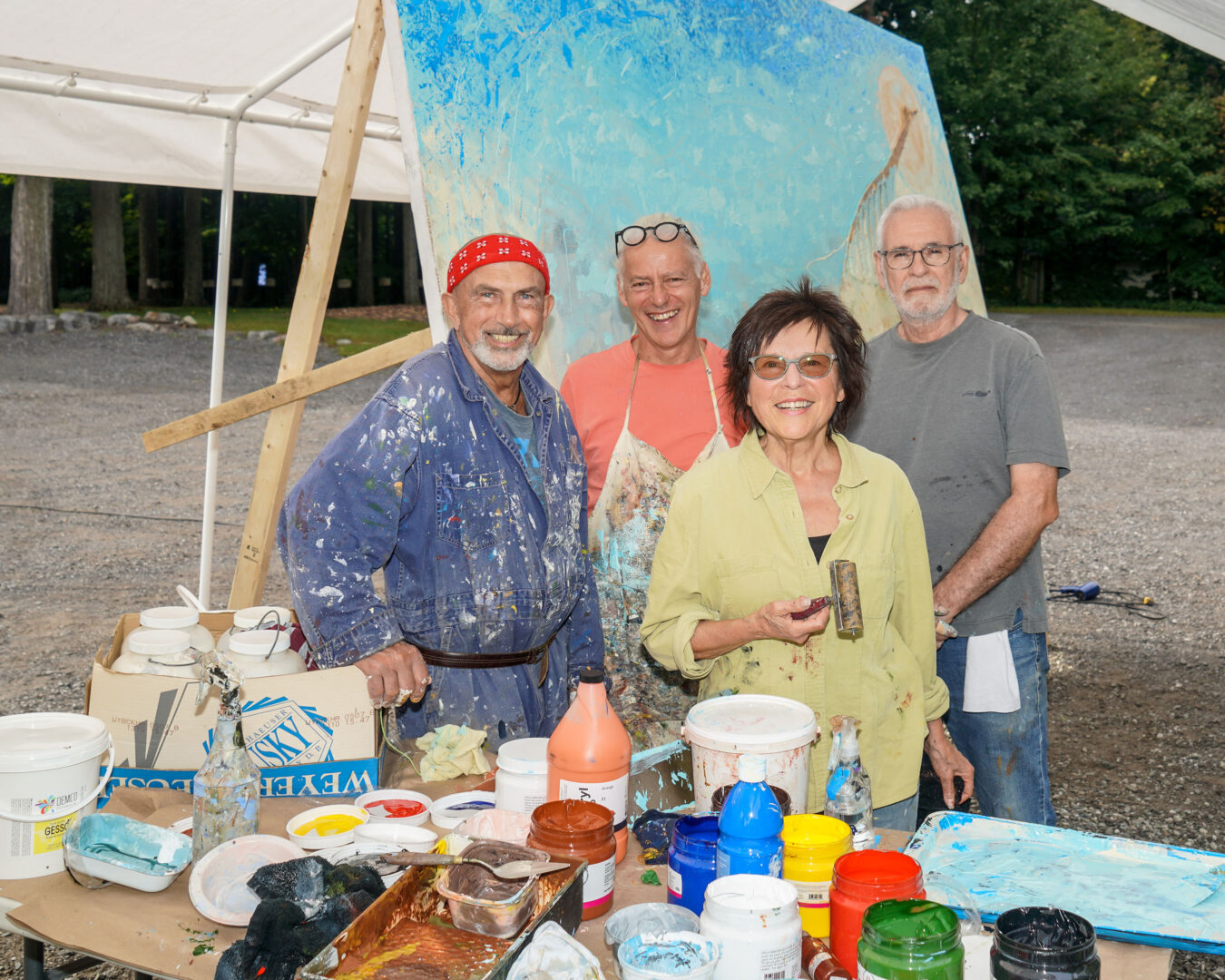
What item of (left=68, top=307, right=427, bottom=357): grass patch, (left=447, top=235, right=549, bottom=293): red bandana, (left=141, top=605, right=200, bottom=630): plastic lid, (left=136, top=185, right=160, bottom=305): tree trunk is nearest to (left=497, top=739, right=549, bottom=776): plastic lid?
(left=141, top=605, right=200, bottom=630): plastic lid

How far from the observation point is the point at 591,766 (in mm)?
1729

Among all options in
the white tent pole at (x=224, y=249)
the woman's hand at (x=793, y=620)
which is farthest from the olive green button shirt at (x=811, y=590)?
the white tent pole at (x=224, y=249)

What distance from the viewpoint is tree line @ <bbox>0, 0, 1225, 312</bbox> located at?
85.3 feet

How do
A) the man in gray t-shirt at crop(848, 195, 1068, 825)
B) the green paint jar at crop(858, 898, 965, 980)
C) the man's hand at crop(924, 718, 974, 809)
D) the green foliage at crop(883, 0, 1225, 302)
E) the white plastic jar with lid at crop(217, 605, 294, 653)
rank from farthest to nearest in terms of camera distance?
the green foliage at crop(883, 0, 1225, 302) < the man in gray t-shirt at crop(848, 195, 1068, 825) < the man's hand at crop(924, 718, 974, 809) < the white plastic jar with lid at crop(217, 605, 294, 653) < the green paint jar at crop(858, 898, 965, 980)

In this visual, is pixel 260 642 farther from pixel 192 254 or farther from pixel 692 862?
pixel 192 254

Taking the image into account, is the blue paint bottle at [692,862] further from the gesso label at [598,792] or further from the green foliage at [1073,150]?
the green foliage at [1073,150]

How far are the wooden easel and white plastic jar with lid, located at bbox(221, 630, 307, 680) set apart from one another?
1.13 metres

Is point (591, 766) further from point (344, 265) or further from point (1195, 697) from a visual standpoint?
point (344, 265)

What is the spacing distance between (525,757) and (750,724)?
0.40 m

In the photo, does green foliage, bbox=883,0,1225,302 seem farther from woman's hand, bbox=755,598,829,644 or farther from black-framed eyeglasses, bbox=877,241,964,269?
woman's hand, bbox=755,598,829,644

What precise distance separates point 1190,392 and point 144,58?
14.2m

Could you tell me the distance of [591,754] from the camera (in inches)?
68.1

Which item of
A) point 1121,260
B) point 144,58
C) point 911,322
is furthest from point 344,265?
point 911,322

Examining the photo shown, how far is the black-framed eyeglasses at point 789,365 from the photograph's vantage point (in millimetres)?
2256
